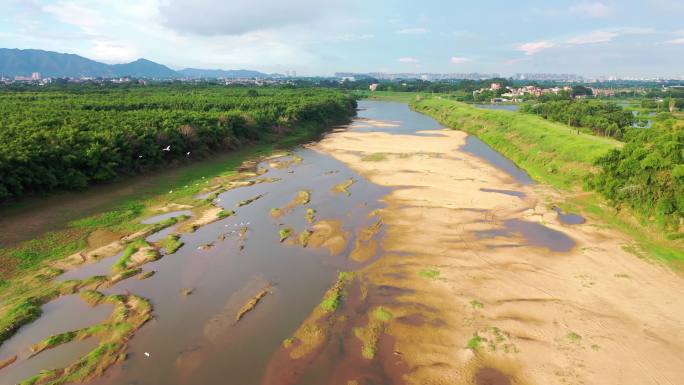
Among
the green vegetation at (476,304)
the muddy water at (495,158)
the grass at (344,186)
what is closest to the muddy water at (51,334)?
the green vegetation at (476,304)

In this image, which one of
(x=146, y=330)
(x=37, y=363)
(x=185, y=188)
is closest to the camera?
(x=37, y=363)

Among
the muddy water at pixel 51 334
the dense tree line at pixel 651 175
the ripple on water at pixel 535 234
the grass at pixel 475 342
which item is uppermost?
the dense tree line at pixel 651 175

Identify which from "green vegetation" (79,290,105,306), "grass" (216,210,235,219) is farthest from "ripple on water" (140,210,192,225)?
"green vegetation" (79,290,105,306)

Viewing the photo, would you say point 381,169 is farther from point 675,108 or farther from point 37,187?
point 675,108

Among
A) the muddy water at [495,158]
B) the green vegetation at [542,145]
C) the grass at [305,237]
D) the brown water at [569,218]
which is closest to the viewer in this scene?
the grass at [305,237]

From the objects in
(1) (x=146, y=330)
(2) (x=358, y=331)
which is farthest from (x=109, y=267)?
(2) (x=358, y=331)

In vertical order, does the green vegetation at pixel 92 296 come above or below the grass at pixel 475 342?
above

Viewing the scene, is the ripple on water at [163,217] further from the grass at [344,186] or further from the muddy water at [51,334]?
the grass at [344,186]
